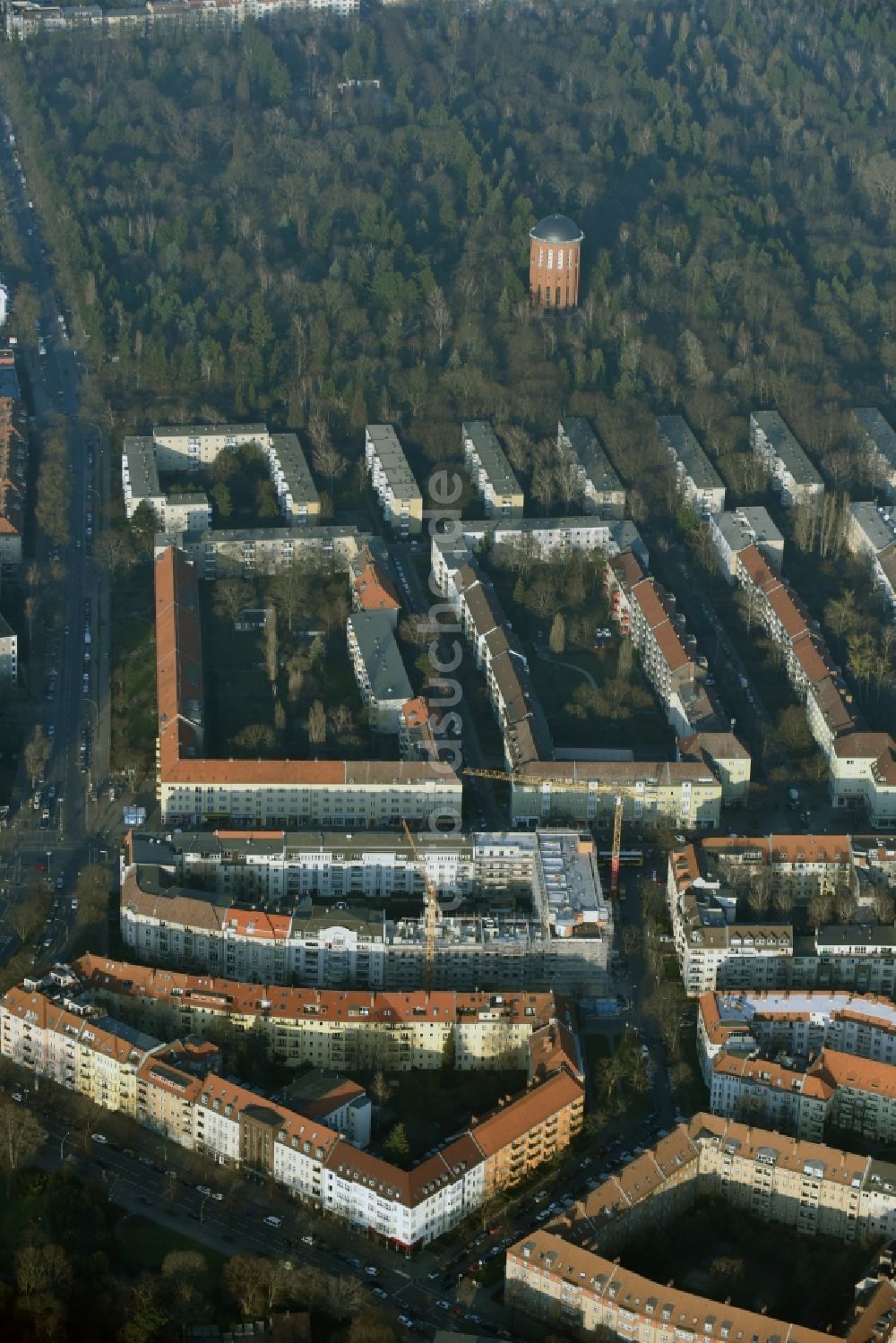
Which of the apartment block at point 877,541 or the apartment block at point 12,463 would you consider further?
the apartment block at point 12,463

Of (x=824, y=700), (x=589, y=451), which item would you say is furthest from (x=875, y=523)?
(x=824, y=700)

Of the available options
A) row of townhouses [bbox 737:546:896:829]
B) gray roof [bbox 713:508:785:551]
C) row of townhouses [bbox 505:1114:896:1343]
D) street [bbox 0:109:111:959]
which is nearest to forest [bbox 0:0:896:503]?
street [bbox 0:109:111:959]

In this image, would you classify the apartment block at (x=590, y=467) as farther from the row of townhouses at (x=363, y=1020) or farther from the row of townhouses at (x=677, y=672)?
the row of townhouses at (x=363, y=1020)

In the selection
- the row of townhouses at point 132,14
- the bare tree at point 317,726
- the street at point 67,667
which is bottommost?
the street at point 67,667

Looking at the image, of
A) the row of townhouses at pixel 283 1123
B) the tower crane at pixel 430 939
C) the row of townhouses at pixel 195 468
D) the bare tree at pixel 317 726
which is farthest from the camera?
the row of townhouses at pixel 195 468

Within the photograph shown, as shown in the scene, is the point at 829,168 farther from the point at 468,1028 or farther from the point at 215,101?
the point at 468,1028

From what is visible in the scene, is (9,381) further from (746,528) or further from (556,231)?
(746,528)

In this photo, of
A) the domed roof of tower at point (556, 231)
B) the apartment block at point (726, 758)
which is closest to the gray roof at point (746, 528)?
the apartment block at point (726, 758)
